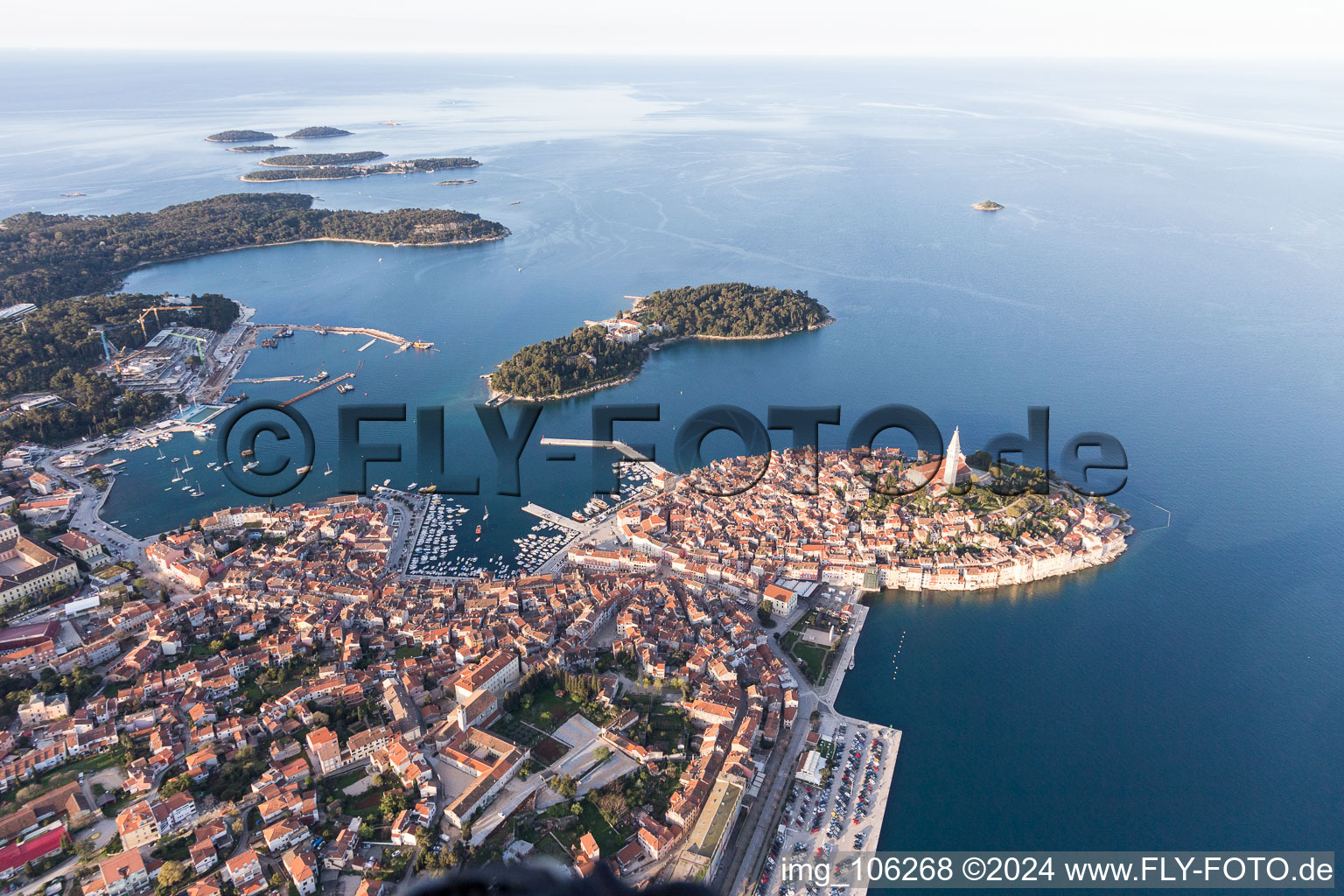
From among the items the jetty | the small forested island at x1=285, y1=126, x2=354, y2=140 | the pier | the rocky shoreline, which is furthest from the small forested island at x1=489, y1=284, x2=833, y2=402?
the small forested island at x1=285, y1=126, x2=354, y2=140

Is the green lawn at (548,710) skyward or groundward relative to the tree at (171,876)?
skyward

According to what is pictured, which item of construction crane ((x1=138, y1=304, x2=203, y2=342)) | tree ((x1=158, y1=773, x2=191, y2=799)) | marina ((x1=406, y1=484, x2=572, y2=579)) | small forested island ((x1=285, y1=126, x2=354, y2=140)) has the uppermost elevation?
small forested island ((x1=285, y1=126, x2=354, y2=140))

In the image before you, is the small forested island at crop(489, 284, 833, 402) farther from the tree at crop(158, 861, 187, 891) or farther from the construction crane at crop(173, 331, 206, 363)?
the tree at crop(158, 861, 187, 891)

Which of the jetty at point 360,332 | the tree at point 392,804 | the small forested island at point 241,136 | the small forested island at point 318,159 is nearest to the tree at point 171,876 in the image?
the tree at point 392,804

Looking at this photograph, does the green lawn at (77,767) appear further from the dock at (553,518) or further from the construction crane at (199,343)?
the construction crane at (199,343)

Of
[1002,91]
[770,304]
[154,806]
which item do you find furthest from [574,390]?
[1002,91]

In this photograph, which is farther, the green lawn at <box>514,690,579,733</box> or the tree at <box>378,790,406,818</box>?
the green lawn at <box>514,690,579,733</box>

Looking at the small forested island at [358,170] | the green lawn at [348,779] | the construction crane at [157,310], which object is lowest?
the green lawn at [348,779]
